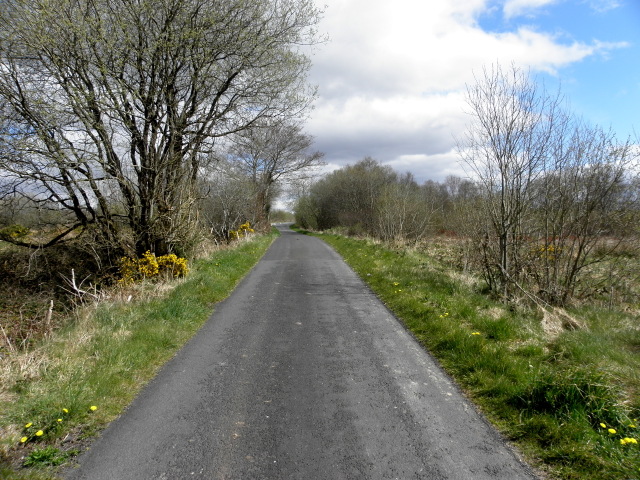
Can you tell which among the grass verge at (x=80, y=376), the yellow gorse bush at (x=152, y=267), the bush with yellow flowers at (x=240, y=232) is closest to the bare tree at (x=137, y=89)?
the yellow gorse bush at (x=152, y=267)

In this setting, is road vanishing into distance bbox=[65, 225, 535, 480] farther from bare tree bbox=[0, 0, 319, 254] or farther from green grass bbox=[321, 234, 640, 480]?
bare tree bbox=[0, 0, 319, 254]

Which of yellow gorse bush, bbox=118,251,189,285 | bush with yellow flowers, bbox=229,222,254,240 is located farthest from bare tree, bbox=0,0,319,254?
bush with yellow flowers, bbox=229,222,254,240

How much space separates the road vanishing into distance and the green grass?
0.95 ft

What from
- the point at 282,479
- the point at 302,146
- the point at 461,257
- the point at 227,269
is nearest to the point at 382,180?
the point at 302,146

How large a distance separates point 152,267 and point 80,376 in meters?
6.88

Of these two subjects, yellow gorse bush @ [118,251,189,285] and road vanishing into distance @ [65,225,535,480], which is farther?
yellow gorse bush @ [118,251,189,285]

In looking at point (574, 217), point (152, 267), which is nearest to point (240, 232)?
point (152, 267)

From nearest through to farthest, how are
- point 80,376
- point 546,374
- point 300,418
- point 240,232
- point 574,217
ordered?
point 300,418, point 546,374, point 80,376, point 574,217, point 240,232

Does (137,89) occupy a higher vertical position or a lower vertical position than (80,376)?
higher

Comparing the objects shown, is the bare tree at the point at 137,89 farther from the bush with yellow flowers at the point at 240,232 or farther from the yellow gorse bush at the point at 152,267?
the bush with yellow flowers at the point at 240,232

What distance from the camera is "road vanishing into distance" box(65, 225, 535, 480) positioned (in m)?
2.99

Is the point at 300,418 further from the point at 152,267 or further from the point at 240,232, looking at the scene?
the point at 240,232

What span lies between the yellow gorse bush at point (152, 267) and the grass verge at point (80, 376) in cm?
332

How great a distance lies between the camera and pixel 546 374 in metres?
3.99
